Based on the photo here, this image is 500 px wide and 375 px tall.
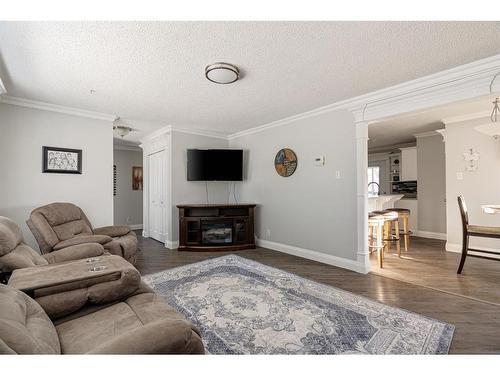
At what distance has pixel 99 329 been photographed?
3.76ft

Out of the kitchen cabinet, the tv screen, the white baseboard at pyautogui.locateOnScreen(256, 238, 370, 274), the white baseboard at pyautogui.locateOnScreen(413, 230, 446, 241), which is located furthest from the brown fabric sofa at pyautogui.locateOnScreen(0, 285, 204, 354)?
the kitchen cabinet

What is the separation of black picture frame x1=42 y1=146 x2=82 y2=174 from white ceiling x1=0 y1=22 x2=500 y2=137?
654mm

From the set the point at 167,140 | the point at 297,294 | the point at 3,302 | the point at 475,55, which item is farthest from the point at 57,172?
the point at 475,55

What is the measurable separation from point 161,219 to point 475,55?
5.21m

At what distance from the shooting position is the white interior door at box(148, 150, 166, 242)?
16.2ft

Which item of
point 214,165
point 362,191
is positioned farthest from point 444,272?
point 214,165

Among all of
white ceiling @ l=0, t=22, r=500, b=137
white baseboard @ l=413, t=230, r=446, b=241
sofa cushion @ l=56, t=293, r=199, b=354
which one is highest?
white ceiling @ l=0, t=22, r=500, b=137

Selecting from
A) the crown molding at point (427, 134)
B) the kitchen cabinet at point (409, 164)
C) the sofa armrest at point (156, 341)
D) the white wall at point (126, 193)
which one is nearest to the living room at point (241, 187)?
the sofa armrest at point (156, 341)

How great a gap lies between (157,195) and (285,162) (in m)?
2.90

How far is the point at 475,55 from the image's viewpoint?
212 centimetres

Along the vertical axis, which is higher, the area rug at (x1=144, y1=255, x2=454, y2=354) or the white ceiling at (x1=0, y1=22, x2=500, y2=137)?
the white ceiling at (x1=0, y1=22, x2=500, y2=137)

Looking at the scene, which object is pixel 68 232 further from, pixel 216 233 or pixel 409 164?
pixel 409 164

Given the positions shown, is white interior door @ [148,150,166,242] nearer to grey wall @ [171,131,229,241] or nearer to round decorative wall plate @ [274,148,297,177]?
grey wall @ [171,131,229,241]
